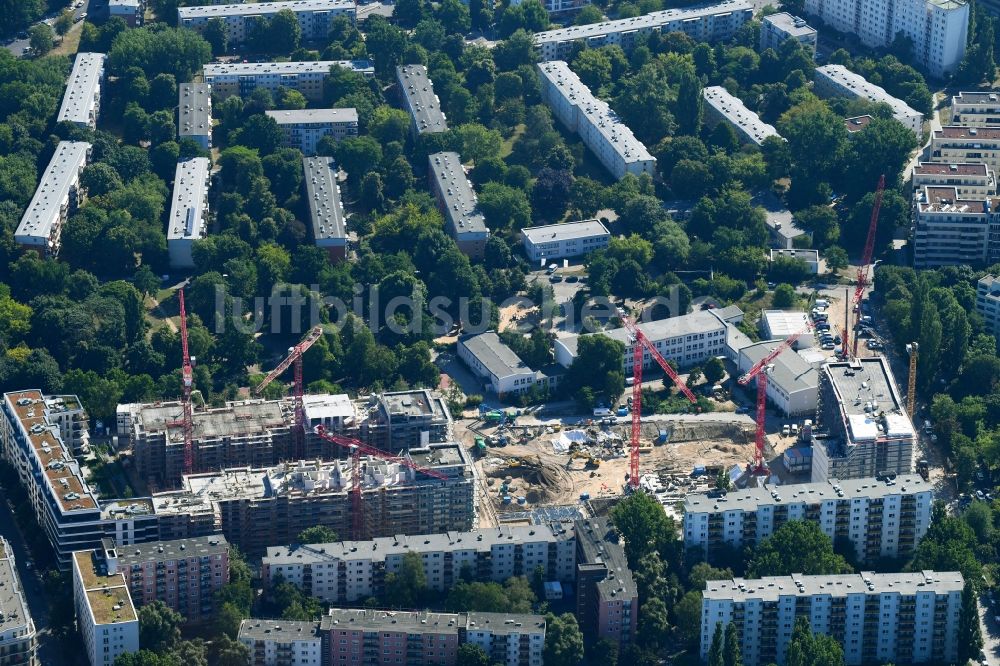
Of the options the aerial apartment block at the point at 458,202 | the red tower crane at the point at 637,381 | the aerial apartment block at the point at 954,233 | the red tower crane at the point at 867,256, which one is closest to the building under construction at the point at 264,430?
the red tower crane at the point at 637,381

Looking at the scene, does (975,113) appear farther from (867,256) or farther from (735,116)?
(867,256)

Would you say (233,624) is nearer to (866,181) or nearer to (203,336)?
(203,336)

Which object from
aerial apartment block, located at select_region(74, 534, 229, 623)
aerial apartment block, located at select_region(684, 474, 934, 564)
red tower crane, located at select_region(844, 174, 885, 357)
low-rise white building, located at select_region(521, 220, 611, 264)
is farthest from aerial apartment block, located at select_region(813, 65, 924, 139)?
aerial apartment block, located at select_region(74, 534, 229, 623)

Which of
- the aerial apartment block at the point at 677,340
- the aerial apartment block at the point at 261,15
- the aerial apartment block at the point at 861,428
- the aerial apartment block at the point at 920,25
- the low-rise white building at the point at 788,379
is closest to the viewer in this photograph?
the aerial apartment block at the point at 861,428

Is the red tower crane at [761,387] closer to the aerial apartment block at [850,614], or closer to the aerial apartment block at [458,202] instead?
the aerial apartment block at [850,614]

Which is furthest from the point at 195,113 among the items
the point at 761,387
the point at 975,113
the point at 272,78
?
the point at 975,113
